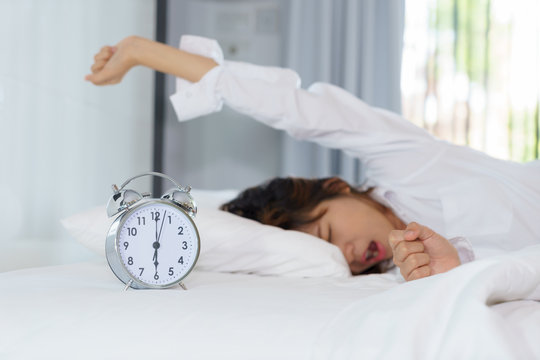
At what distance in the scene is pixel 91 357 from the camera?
0.63m

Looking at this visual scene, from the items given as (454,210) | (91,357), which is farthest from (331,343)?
(454,210)

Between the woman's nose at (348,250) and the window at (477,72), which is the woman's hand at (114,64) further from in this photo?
the window at (477,72)

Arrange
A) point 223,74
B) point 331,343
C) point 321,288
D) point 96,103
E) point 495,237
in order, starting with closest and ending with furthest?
point 331,343 < point 321,288 < point 495,237 < point 223,74 < point 96,103

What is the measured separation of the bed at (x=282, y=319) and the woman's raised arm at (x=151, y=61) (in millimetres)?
670

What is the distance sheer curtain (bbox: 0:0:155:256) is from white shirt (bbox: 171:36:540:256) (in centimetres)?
31

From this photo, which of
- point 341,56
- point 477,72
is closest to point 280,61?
point 341,56

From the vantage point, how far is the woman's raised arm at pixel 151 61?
56.2 inches

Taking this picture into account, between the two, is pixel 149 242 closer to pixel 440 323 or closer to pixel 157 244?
pixel 157 244

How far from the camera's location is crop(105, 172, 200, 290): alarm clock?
867 millimetres

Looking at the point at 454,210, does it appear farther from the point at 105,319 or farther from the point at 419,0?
the point at 419,0

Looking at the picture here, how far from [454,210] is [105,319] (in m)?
0.90

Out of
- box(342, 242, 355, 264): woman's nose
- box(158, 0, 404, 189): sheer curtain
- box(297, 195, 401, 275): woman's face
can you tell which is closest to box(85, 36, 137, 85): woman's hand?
box(297, 195, 401, 275): woman's face

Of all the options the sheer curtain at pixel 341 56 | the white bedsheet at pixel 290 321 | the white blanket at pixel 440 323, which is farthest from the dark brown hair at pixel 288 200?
the sheer curtain at pixel 341 56

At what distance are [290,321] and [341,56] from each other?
6.41ft
